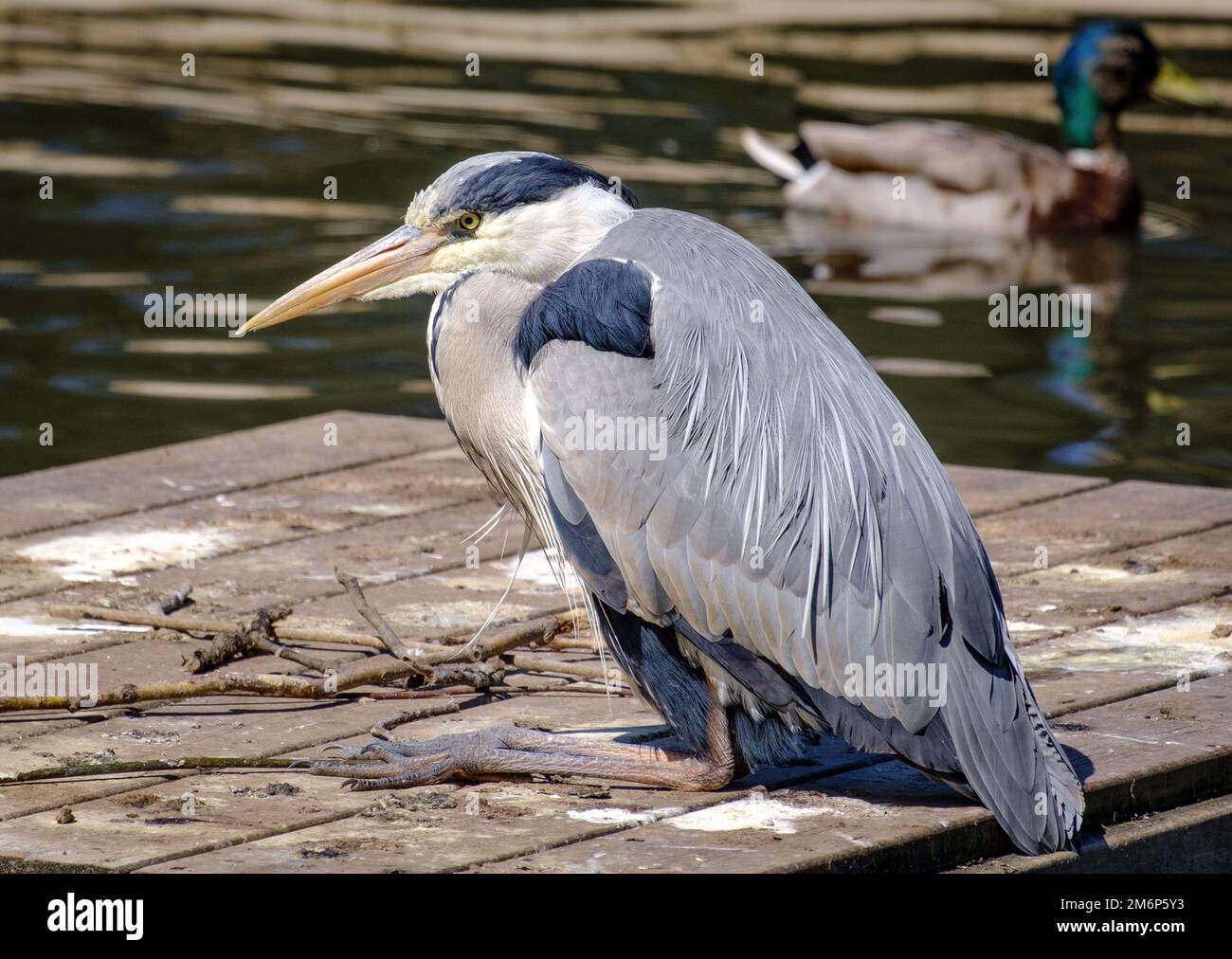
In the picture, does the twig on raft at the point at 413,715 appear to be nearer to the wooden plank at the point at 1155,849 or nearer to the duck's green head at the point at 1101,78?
the wooden plank at the point at 1155,849

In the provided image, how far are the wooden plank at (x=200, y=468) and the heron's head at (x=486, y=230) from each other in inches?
72.9

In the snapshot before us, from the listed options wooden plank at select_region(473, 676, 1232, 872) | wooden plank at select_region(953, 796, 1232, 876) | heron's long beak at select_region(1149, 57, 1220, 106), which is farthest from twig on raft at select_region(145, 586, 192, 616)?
heron's long beak at select_region(1149, 57, 1220, 106)

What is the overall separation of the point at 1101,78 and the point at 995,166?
47.2 inches

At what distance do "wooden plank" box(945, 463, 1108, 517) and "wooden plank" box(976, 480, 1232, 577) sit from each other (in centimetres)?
5

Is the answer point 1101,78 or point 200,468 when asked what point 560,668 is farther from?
point 1101,78

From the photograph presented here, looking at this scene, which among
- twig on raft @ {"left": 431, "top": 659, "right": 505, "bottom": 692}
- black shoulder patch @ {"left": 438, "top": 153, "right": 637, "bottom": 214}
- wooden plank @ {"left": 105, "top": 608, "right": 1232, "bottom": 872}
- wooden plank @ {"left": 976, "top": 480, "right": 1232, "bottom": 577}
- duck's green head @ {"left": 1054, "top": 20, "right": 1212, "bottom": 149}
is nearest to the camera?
wooden plank @ {"left": 105, "top": 608, "right": 1232, "bottom": 872}

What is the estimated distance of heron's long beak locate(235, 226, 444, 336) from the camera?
16.6 feet

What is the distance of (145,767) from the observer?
4680 millimetres

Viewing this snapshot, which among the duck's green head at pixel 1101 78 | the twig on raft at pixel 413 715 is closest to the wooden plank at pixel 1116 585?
the twig on raft at pixel 413 715

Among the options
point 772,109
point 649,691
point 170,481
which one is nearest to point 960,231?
point 772,109

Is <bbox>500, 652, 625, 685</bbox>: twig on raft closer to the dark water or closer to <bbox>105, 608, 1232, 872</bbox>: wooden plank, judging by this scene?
<bbox>105, 608, 1232, 872</bbox>: wooden plank

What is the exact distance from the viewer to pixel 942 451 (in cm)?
948

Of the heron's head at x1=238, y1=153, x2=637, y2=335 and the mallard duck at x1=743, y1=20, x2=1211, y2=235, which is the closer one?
the heron's head at x1=238, y1=153, x2=637, y2=335
